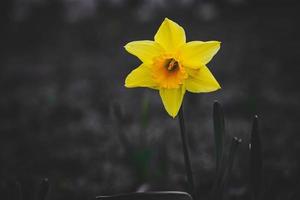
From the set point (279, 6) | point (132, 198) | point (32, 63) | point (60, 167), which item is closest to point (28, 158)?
point (60, 167)

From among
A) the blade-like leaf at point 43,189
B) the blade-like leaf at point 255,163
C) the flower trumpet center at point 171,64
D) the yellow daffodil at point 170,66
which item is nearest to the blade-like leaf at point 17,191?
the blade-like leaf at point 43,189

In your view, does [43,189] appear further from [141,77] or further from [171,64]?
[171,64]

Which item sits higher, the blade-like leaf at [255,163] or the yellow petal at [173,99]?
the yellow petal at [173,99]

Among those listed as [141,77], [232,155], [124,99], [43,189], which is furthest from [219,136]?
[124,99]

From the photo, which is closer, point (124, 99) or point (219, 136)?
point (219, 136)

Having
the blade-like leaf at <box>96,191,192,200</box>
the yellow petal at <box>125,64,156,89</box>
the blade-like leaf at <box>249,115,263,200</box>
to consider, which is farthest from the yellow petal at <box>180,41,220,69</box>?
the blade-like leaf at <box>96,191,192,200</box>

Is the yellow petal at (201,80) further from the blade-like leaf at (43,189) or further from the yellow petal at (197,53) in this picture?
the blade-like leaf at (43,189)

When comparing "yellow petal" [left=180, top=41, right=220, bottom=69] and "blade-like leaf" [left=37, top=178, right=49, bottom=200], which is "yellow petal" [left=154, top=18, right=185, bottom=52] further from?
"blade-like leaf" [left=37, top=178, right=49, bottom=200]
